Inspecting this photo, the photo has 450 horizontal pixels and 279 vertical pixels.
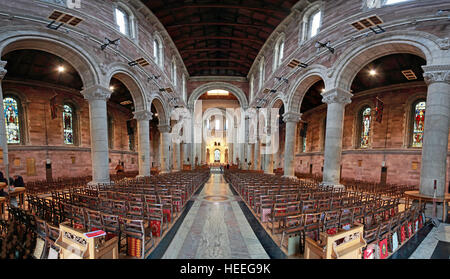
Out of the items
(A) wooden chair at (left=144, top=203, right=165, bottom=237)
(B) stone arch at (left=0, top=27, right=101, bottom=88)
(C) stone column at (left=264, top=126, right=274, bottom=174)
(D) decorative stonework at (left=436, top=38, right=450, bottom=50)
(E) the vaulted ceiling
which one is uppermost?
(E) the vaulted ceiling

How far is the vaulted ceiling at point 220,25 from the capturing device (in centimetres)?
1273

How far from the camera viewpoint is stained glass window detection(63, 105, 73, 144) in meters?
14.5

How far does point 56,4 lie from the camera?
24.4ft

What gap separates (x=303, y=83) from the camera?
11.7 meters

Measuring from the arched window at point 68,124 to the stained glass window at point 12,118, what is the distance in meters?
2.62

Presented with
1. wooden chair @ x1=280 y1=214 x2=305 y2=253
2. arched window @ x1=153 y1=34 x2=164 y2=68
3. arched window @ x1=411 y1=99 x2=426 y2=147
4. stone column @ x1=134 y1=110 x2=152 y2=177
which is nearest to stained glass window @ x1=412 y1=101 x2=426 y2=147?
arched window @ x1=411 y1=99 x2=426 y2=147

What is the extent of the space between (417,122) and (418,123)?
95mm

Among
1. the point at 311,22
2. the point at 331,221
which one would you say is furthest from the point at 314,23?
the point at 331,221

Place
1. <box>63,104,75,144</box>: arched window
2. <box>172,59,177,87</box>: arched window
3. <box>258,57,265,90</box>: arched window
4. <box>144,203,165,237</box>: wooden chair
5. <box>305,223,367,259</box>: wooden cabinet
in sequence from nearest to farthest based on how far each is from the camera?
<box>305,223,367,259</box>: wooden cabinet < <box>144,203,165,237</box>: wooden chair < <box>63,104,75,144</box>: arched window < <box>172,59,177,87</box>: arched window < <box>258,57,265,90</box>: arched window

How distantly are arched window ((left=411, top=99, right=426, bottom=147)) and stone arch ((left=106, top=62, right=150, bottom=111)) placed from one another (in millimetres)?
19622

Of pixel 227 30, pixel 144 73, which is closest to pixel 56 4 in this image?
pixel 144 73

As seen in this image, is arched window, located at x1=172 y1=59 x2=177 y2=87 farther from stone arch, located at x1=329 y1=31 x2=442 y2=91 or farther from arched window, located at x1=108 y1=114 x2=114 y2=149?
stone arch, located at x1=329 y1=31 x2=442 y2=91

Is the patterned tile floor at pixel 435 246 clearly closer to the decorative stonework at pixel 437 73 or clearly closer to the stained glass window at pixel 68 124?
the decorative stonework at pixel 437 73
